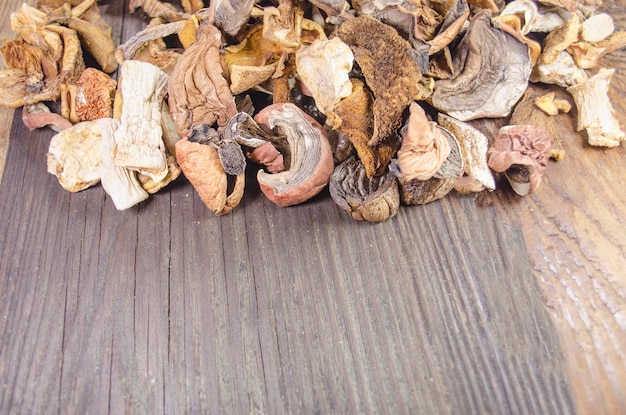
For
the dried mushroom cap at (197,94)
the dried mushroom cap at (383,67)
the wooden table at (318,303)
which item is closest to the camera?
the wooden table at (318,303)

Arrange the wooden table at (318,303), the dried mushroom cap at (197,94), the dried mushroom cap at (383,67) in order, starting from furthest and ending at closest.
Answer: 1. the dried mushroom cap at (197,94)
2. the dried mushroom cap at (383,67)
3. the wooden table at (318,303)

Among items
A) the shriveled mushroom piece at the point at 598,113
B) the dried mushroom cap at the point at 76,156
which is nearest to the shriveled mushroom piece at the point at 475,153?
the shriveled mushroom piece at the point at 598,113

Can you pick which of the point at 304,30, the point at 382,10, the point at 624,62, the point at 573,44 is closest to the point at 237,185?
the point at 304,30

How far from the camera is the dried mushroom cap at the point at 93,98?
1.23 meters

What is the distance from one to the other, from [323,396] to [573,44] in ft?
3.39

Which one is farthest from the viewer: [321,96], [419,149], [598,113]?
[598,113]

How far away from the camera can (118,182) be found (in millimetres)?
1123

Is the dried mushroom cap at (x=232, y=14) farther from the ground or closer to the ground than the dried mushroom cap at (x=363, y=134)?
farther from the ground

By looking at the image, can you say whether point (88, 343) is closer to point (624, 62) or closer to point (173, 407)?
point (173, 407)

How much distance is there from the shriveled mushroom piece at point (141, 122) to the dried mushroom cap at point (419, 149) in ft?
1.78

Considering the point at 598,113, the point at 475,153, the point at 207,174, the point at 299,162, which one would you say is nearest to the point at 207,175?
the point at 207,174

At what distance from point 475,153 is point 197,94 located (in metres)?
0.64

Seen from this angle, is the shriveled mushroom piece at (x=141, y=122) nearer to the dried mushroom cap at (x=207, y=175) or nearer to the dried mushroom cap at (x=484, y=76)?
the dried mushroom cap at (x=207, y=175)

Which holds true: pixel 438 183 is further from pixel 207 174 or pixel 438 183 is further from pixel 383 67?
pixel 207 174
